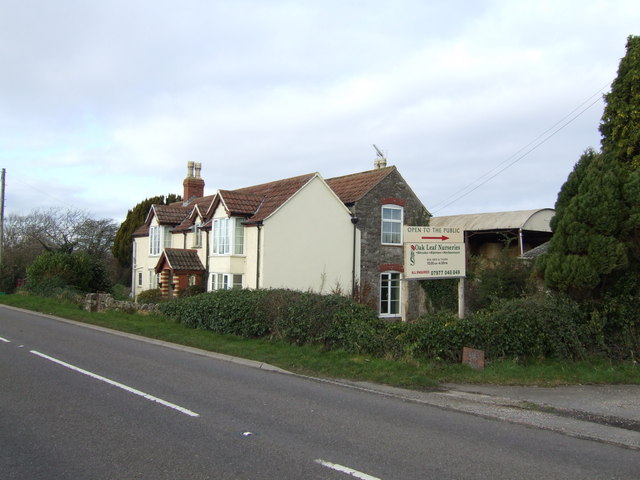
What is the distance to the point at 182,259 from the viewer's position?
2836 cm

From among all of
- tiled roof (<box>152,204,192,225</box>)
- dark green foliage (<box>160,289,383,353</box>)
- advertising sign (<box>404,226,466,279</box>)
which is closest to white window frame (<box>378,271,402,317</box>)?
dark green foliage (<box>160,289,383,353</box>)

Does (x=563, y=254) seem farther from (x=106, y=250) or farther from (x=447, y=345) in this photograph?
(x=106, y=250)

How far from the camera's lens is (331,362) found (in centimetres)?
1181

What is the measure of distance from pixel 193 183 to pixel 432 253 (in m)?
28.2

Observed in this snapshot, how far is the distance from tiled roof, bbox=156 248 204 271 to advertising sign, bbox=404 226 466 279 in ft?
57.0

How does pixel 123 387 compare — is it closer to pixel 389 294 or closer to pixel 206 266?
pixel 206 266

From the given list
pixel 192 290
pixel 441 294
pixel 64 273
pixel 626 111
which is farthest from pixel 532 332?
pixel 64 273

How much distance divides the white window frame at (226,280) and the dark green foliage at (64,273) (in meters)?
8.67

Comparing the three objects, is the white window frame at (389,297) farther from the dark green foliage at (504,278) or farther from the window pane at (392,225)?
the dark green foliage at (504,278)

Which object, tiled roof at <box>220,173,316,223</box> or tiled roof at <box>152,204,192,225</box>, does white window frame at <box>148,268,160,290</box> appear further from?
tiled roof at <box>220,173,316,223</box>

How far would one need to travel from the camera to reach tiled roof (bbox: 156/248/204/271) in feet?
91.1

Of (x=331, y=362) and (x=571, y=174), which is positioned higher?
(x=571, y=174)

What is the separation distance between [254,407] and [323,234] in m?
17.7

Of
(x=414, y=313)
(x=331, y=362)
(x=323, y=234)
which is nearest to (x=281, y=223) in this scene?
(x=323, y=234)
